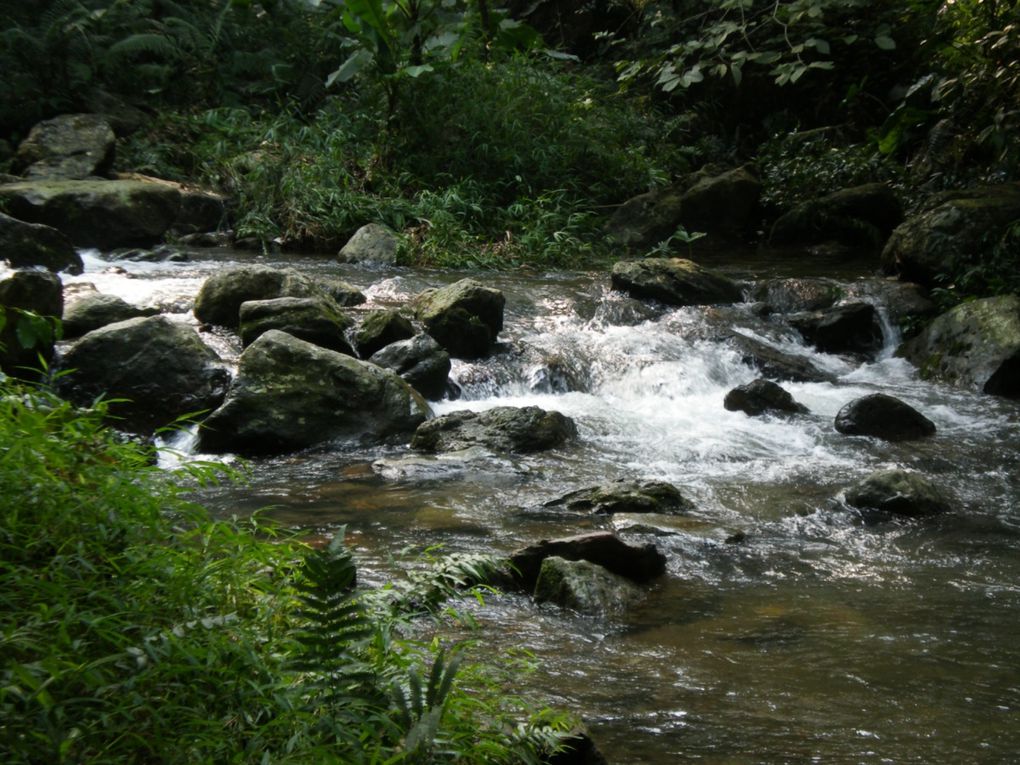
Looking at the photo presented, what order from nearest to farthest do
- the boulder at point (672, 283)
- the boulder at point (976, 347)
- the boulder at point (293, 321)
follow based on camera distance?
the boulder at point (293, 321) → the boulder at point (976, 347) → the boulder at point (672, 283)

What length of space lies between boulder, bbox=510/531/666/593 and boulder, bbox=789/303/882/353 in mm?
6311

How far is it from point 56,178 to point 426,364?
773cm

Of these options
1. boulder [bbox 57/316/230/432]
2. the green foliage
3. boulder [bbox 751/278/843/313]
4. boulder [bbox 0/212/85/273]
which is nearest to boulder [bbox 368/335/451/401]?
boulder [bbox 57/316/230/432]

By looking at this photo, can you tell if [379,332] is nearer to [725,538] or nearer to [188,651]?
[725,538]

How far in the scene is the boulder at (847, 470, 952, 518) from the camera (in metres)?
5.96

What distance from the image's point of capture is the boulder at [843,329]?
10422 mm

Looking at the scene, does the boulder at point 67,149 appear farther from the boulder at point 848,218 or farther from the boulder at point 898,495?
the boulder at point 898,495

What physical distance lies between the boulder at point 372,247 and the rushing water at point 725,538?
238 cm

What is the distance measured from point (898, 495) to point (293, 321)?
4933 millimetres

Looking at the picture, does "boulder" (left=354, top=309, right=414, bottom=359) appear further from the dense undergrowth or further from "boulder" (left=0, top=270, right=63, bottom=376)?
the dense undergrowth

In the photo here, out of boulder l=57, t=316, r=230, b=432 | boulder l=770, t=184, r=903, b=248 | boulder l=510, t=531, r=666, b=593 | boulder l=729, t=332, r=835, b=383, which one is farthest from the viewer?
boulder l=770, t=184, r=903, b=248

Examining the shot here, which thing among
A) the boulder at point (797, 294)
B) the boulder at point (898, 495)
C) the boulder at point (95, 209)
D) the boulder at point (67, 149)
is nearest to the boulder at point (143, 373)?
the boulder at point (898, 495)

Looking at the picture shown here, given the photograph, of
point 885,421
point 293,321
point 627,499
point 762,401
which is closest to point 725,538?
point 627,499

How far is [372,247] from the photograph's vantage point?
42.2ft
